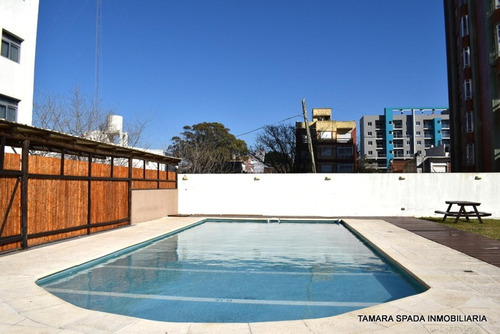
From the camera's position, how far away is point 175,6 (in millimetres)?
17312

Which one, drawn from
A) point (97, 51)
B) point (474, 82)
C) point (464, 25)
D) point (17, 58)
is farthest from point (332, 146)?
point (17, 58)

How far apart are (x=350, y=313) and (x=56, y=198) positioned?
24.8 feet

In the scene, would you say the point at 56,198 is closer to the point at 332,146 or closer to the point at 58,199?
the point at 58,199

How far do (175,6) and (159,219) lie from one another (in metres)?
10.4

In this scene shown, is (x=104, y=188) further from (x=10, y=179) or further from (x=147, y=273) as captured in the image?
(x=147, y=273)

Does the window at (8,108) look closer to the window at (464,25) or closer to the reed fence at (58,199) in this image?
the reed fence at (58,199)

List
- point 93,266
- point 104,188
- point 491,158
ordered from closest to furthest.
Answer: point 93,266 → point 104,188 → point 491,158

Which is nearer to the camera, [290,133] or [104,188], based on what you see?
[104,188]

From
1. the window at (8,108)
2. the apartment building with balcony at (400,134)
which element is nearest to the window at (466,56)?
the window at (8,108)

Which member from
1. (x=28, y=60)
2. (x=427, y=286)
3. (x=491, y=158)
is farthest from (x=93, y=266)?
(x=491, y=158)

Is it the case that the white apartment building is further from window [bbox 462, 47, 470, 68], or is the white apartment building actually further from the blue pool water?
window [bbox 462, 47, 470, 68]

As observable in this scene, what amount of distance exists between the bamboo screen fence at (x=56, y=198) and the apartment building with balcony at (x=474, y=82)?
2137cm

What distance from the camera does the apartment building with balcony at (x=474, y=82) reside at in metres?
21.4

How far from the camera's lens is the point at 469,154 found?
81.5 feet
